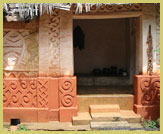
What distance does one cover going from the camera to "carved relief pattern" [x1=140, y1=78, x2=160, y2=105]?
7574 mm

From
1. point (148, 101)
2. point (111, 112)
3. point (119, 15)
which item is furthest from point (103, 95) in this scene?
point (119, 15)

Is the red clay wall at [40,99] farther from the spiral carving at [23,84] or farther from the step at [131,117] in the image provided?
the step at [131,117]

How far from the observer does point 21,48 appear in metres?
7.65

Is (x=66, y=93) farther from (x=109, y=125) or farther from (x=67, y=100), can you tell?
(x=109, y=125)

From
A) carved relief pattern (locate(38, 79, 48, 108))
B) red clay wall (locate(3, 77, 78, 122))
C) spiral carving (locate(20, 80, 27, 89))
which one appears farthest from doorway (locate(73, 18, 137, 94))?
spiral carving (locate(20, 80, 27, 89))

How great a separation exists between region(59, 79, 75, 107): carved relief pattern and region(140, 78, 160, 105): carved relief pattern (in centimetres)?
197

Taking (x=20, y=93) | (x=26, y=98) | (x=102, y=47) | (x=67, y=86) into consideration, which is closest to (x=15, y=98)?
(x=20, y=93)

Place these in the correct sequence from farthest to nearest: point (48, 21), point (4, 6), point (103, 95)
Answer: point (103, 95) < point (48, 21) < point (4, 6)

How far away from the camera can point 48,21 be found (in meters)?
7.50

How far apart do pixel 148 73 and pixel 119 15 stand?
182cm

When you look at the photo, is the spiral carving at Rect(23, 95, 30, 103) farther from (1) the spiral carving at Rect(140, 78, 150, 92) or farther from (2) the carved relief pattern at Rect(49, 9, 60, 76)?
(1) the spiral carving at Rect(140, 78, 150, 92)

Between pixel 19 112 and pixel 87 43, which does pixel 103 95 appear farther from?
pixel 87 43

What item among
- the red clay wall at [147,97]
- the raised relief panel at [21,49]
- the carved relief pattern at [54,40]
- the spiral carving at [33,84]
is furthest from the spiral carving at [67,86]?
the red clay wall at [147,97]

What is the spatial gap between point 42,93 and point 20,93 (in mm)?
650
